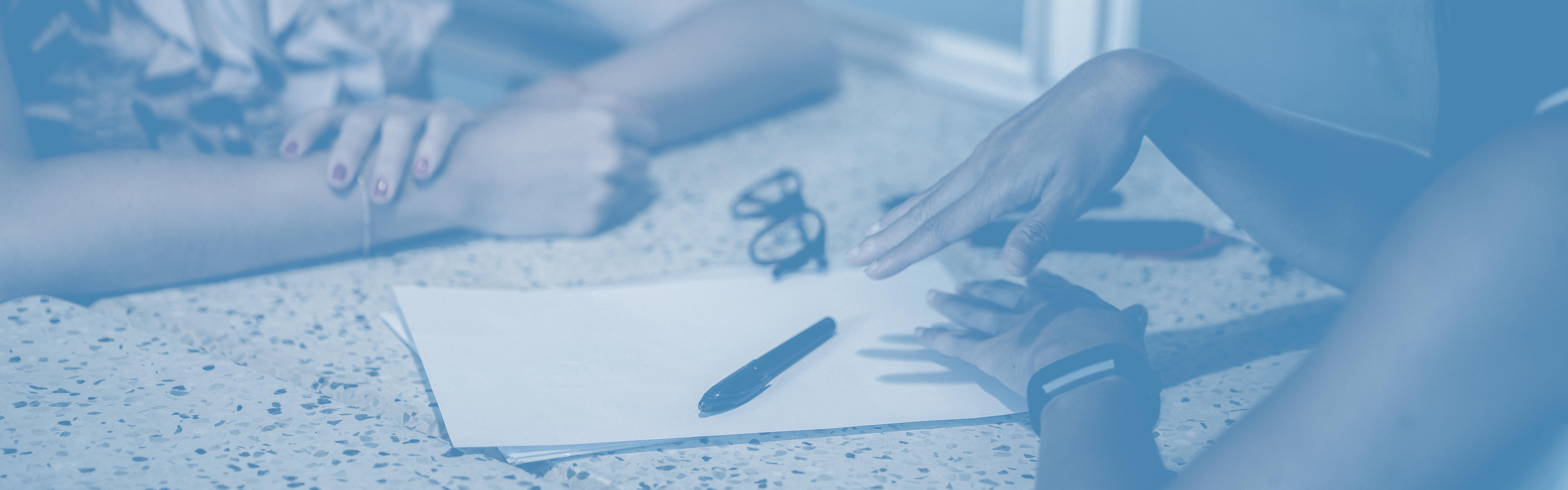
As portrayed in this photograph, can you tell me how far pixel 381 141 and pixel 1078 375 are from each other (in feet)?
1.86

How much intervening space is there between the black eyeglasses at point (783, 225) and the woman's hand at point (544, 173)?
110mm

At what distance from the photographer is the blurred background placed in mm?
689

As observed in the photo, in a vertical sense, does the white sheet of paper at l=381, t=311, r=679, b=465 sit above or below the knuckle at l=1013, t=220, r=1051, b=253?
below

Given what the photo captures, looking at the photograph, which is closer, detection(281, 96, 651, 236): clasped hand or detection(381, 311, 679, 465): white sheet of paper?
detection(381, 311, 679, 465): white sheet of paper

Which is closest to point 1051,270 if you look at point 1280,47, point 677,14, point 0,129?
point 1280,47

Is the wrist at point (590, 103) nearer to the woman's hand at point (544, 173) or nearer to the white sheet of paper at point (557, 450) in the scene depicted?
the woman's hand at point (544, 173)

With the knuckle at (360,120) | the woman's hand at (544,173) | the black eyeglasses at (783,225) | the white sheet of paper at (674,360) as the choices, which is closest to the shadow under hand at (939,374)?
the white sheet of paper at (674,360)

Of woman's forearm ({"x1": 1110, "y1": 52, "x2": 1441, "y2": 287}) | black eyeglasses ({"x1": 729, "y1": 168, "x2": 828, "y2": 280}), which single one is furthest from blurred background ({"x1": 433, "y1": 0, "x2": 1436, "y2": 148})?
black eyeglasses ({"x1": 729, "y1": 168, "x2": 828, "y2": 280})

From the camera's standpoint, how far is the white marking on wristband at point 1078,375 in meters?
0.47

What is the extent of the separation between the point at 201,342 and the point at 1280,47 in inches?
32.4

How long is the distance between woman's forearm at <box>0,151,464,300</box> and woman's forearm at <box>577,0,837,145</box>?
243mm

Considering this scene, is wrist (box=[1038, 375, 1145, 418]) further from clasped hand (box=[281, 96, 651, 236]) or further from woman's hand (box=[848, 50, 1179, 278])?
clasped hand (box=[281, 96, 651, 236])

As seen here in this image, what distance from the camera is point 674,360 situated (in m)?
0.57

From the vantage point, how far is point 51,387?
526mm
